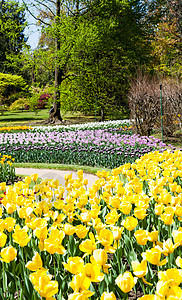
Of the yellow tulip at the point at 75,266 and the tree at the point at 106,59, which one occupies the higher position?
the tree at the point at 106,59

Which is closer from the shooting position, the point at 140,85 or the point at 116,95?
the point at 140,85

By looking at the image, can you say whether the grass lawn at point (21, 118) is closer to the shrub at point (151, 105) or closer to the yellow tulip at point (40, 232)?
the shrub at point (151, 105)

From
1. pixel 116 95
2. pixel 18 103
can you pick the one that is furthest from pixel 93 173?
pixel 18 103

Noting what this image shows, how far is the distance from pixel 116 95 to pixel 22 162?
42.0 feet

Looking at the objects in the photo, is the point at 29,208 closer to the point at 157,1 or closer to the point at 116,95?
the point at 116,95

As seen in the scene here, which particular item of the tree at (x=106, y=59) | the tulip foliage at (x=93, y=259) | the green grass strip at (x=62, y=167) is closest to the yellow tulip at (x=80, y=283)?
the tulip foliage at (x=93, y=259)

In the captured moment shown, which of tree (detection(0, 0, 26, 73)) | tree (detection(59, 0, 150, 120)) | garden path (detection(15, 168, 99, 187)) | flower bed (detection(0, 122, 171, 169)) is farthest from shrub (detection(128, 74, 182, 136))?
tree (detection(0, 0, 26, 73))

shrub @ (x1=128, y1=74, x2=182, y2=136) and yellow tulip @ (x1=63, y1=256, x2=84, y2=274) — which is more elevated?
shrub @ (x1=128, y1=74, x2=182, y2=136)

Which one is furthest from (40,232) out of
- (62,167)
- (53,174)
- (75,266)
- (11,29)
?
(11,29)

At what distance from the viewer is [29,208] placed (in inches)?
79.7

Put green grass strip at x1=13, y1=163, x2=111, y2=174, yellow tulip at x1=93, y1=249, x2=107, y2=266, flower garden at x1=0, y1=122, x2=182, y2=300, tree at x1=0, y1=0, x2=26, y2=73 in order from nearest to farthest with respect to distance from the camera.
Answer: flower garden at x1=0, y1=122, x2=182, y2=300, yellow tulip at x1=93, y1=249, x2=107, y2=266, green grass strip at x1=13, y1=163, x2=111, y2=174, tree at x1=0, y1=0, x2=26, y2=73

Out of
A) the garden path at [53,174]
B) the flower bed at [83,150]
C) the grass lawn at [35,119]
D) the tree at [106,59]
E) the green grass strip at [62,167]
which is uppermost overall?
the tree at [106,59]

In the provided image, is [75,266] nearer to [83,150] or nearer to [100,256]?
[100,256]

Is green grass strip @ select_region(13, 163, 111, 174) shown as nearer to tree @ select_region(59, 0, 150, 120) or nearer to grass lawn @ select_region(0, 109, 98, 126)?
tree @ select_region(59, 0, 150, 120)
